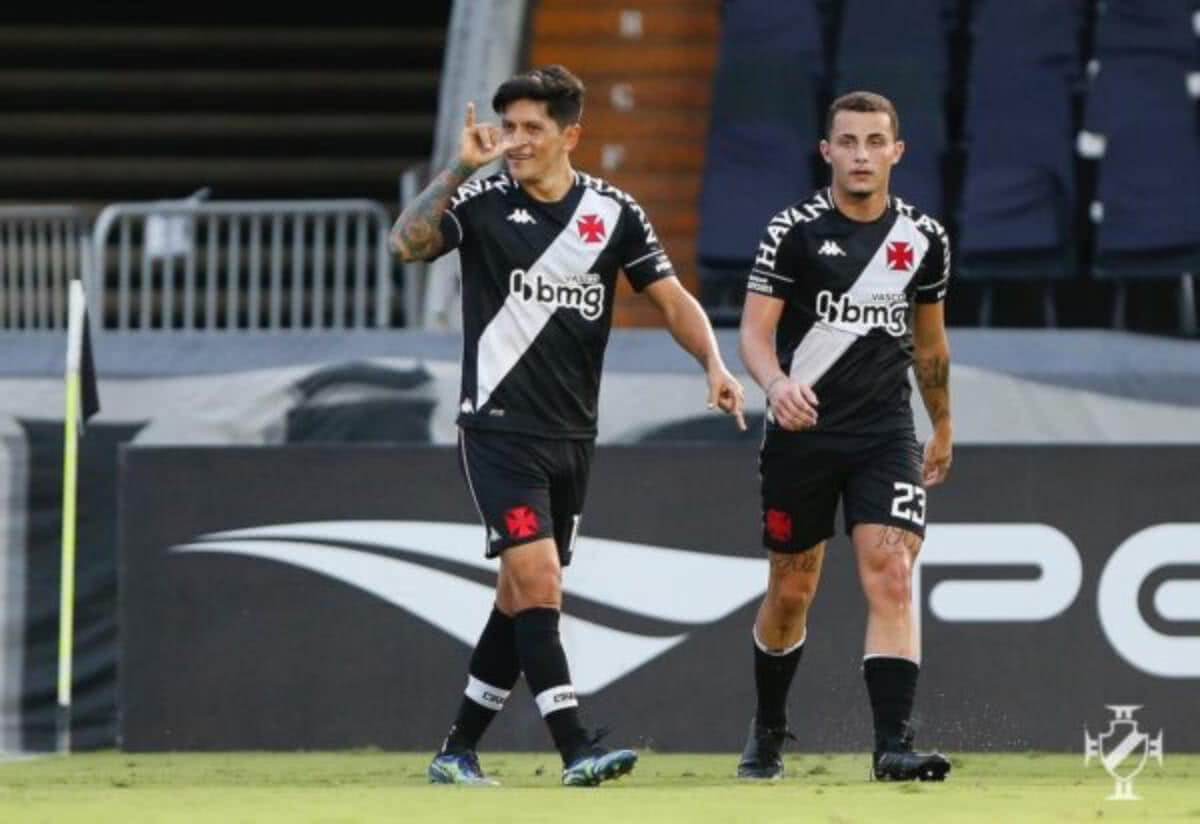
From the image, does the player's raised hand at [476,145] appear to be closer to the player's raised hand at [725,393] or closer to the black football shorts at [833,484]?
the player's raised hand at [725,393]

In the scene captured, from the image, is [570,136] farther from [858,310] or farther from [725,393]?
[858,310]

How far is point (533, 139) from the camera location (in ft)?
27.2

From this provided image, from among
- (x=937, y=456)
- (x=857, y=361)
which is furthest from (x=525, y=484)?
(x=937, y=456)

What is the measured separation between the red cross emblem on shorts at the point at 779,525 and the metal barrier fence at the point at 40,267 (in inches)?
270

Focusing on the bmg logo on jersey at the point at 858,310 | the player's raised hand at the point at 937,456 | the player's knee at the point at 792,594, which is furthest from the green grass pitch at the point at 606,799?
the bmg logo on jersey at the point at 858,310

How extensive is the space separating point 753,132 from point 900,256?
7625 mm

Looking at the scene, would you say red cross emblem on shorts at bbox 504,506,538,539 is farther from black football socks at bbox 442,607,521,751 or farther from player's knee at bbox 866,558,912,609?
player's knee at bbox 866,558,912,609

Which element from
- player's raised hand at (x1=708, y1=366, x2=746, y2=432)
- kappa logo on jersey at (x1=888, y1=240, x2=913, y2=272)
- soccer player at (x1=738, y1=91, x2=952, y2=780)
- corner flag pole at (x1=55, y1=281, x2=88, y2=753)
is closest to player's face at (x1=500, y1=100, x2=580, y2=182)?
soccer player at (x1=738, y1=91, x2=952, y2=780)

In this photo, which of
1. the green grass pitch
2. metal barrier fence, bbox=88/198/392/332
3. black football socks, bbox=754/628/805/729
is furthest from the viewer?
metal barrier fence, bbox=88/198/392/332

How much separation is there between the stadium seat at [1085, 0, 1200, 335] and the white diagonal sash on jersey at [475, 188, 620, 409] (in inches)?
276

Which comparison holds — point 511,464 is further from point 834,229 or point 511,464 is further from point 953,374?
point 953,374

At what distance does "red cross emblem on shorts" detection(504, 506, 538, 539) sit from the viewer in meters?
8.16

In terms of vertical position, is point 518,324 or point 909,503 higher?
point 518,324

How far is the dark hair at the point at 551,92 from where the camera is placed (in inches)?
324
